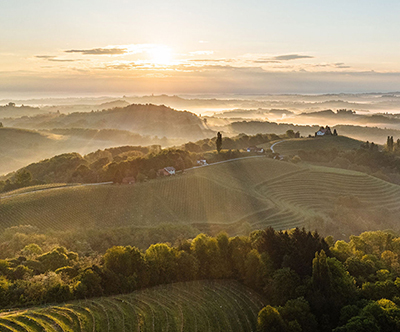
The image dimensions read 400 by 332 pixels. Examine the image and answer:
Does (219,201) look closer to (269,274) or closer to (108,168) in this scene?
(108,168)

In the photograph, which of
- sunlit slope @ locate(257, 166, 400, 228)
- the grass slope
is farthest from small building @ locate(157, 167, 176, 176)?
sunlit slope @ locate(257, 166, 400, 228)

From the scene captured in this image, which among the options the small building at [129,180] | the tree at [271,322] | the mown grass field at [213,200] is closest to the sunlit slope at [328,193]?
the mown grass field at [213,200]

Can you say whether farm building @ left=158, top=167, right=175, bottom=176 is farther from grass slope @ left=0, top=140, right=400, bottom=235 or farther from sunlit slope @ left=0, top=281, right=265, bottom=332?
sunlit slope @ left=0, top=281, right=265, bottom=332

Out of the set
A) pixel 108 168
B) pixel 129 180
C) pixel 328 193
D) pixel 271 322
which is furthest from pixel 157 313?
pixel 328 193

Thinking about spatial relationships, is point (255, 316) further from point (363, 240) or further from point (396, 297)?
point (363, 240)

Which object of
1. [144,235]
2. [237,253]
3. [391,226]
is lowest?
[391,226]

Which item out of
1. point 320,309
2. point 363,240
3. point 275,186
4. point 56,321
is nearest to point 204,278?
point 320,309

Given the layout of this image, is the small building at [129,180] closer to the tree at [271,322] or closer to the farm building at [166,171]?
the farm building at [166,171]
